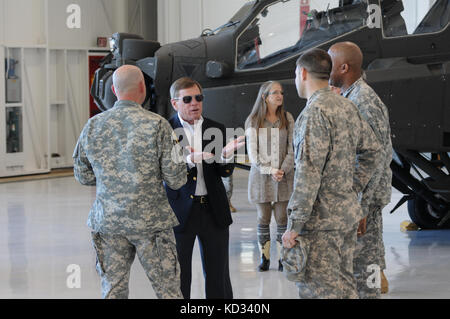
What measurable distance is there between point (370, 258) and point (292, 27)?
3.39 meters

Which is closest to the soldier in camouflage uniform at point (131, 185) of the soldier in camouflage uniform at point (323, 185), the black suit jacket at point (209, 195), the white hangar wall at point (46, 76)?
the black suit jacket at point (209, 195)

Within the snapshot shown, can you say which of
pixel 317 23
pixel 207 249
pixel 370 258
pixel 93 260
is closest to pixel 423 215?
pixel 317 23

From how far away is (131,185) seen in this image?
384 cm

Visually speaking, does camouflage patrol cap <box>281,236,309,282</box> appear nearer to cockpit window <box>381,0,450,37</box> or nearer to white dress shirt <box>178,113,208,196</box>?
white dress shirt <box>178,113,208,196</box>

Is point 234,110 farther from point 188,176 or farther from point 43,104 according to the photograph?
point 43,104

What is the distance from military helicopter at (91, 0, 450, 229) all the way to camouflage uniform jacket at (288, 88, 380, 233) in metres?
2.81

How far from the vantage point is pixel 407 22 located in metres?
7.04

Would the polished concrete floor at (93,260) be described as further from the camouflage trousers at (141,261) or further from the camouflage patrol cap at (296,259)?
the camouflage patrol cap at (296,259)

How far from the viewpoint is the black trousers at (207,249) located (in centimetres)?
436

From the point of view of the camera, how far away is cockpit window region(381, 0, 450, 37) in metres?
6.95

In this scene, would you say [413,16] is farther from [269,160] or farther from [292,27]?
[269,160]

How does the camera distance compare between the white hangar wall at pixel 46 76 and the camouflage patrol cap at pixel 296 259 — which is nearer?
the camouflage patrol cap at pixel 296 259

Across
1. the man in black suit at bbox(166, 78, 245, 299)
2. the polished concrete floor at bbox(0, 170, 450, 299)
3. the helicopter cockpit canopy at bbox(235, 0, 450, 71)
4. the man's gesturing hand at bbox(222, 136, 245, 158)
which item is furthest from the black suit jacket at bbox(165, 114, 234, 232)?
the helicopter cockpit canopy at bbox(235, 0, 450, 71)

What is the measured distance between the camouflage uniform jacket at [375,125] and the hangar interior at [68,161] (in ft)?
4.07
